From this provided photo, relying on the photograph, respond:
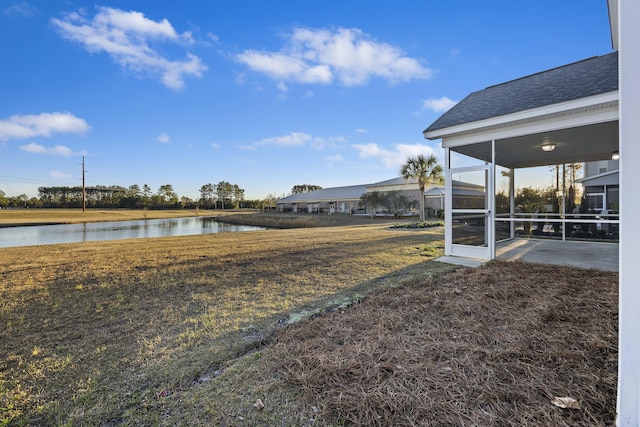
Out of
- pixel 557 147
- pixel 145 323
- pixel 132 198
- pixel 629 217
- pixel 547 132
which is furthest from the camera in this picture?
pixel 132 198

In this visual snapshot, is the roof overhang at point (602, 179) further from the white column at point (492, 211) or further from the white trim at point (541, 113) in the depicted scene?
the white trim at point (541, 113)

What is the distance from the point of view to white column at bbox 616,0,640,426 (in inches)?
48.0

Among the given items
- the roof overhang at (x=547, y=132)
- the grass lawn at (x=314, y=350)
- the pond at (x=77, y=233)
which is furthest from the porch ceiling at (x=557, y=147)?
the pond at (x=77, y=233)

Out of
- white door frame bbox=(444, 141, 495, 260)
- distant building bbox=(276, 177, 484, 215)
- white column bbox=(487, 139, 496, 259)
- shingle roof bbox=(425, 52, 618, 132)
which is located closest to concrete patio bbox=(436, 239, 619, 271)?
white door frame bbox=(444, 141, 495, 260)

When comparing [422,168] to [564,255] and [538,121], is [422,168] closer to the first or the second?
[564,255]

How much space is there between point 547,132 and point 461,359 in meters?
5.39

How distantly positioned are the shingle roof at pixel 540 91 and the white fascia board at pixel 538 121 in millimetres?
93

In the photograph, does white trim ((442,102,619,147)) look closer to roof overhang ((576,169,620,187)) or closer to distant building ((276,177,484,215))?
roof overhang ((576,169,620,187))

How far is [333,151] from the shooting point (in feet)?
91.0

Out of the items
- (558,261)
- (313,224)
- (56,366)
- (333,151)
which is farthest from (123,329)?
(333,151)

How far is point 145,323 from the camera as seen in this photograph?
305cm

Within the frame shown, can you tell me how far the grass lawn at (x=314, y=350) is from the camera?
1665 mm

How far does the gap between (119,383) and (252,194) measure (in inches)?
2919

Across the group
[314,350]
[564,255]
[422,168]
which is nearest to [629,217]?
[314,350]
